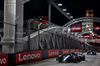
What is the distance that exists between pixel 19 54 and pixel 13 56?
159 cm

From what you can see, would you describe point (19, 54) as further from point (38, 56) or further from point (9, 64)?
point (38, 56)

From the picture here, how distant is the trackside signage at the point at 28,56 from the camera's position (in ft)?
42.7

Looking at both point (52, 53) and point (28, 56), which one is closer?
point (28, 56)

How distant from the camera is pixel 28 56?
1452 cm

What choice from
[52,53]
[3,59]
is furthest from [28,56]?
[52,53]

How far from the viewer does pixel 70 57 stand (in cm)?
1487

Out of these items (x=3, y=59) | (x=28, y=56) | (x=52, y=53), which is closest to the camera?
(x=3, y=59)

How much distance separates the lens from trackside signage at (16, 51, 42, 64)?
Answer: 13.0 metres

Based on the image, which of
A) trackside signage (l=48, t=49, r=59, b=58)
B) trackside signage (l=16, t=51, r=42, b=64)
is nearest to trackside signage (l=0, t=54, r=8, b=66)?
trackside signage (l=16, t=51, r=42, b=64)

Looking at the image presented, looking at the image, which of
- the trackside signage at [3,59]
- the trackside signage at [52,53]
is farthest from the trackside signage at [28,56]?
the trackside signage at [52,53]

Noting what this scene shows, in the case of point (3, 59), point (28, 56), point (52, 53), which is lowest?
point (52, 53)

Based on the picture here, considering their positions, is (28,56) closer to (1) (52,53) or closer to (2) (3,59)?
(2) (3,59)

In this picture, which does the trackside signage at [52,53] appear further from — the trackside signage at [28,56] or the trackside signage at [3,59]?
the trackside signage at [3,59]

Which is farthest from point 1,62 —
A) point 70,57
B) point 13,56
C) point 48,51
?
point 48,51
